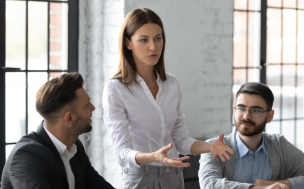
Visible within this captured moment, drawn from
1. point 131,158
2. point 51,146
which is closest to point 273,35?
point 131,158

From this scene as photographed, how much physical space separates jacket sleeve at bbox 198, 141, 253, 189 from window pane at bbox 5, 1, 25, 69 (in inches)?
65.8

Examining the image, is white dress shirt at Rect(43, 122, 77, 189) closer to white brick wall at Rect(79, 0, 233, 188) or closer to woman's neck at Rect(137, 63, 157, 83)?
woman's neck at Rect(137, 63, 157, 83)

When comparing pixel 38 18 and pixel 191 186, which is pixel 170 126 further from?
pixel 38 18

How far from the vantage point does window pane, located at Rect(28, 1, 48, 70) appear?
288cm

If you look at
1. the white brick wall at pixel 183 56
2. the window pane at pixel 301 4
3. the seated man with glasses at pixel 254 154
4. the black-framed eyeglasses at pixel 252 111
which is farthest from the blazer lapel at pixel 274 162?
the window pane at pixel 301 4

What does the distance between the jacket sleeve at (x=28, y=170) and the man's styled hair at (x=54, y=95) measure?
18cm

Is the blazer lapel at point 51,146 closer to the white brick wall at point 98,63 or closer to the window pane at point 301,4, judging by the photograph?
the white brick wall at point 98,63

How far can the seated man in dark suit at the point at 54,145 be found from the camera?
1364 mm

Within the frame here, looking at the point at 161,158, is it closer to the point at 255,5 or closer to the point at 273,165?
the point at 273,165

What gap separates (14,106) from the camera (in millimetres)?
2824

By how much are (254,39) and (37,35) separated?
2232 mm

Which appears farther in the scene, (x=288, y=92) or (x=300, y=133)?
(x=300, y=133)

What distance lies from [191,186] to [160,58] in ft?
3.73

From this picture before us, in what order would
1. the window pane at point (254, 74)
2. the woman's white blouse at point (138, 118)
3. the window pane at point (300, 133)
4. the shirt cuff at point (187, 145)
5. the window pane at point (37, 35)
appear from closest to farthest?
the woman's white blouse at point (138, 118)
the shirt cuff at point (187, 145)
the window pane at point (37, 35)
the window pane at point (254, 74)
the window pane at point (300, 133)
